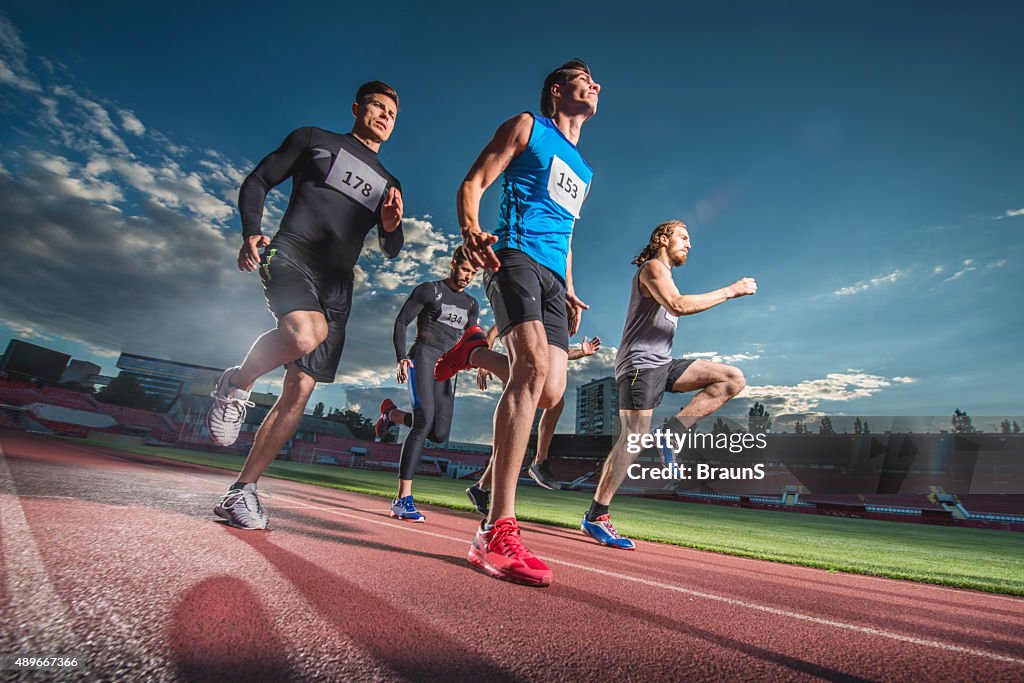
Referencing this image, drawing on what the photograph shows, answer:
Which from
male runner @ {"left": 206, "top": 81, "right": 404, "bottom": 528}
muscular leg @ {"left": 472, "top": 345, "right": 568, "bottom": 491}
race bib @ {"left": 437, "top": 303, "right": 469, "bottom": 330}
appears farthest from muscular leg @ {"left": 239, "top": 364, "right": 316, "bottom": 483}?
race bib @ {"left": 437, "top": 303, "right": 469, "bottom": 330}

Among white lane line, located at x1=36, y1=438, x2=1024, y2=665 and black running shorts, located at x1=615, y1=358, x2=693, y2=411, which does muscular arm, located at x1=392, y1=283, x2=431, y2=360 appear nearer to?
black running shorts, located at x1=615, y1=358, x2=693, y2=411

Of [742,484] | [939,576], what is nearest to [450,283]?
[939,576]

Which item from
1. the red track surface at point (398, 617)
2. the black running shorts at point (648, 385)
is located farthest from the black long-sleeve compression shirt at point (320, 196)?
the black running shorts at point (648, 385)

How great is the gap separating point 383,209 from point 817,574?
14.1ft

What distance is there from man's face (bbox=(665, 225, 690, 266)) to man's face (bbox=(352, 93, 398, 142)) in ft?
9.33

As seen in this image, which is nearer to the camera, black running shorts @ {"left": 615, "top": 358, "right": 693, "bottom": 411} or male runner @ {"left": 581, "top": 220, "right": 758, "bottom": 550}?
male runner @ {"left": 581, "top": 220, "right": 758, "bottom": 550}

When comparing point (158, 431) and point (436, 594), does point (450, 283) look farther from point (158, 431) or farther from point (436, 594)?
point (158, 431)

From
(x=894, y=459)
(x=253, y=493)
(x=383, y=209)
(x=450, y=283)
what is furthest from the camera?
(x=894, y=459)

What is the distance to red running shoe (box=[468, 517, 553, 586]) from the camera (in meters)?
1.88

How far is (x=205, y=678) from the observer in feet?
2.74

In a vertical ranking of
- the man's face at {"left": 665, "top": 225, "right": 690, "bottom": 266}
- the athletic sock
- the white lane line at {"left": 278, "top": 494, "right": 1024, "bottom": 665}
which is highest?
the man's face at {"left": 665, "top": 225, "right": 690, "bottom": 266}

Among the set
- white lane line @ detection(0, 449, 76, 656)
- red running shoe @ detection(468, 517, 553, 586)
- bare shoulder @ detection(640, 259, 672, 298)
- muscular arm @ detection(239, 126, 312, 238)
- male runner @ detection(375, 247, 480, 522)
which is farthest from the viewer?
male runner @ detection(375, 247, 480, 522)

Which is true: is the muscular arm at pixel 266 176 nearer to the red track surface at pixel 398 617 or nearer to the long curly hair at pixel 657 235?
the red track surface at pixel 398 617

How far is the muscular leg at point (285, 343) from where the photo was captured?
106 inches
